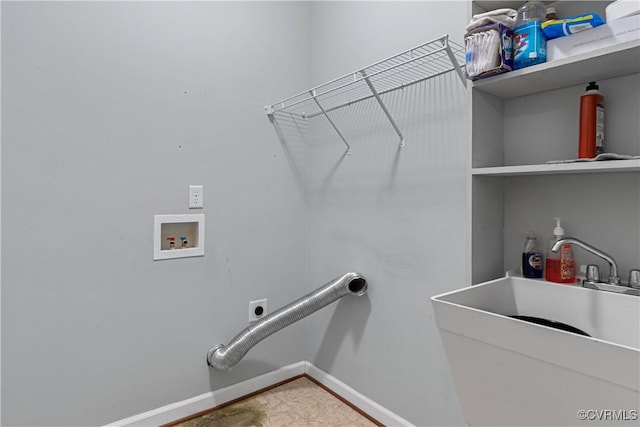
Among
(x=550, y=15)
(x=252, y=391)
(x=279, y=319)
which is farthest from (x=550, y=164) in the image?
(x=252, y=391)

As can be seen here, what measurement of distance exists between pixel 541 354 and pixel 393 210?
3.28ft

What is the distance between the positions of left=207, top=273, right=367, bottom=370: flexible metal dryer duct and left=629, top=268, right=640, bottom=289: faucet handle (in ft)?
3.58

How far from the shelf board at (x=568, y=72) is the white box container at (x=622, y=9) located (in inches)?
2.9

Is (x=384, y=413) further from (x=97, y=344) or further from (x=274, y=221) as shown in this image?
(x=97, y=344)

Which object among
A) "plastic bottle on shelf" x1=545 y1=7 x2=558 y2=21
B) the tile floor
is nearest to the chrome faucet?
"plastic bottle on shelf" x1=545 y1=7 x2=558 y2=21

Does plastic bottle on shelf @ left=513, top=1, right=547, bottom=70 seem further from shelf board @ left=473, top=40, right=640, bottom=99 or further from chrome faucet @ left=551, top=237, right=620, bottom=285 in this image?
chrome faucet @ left=551, top=237, right=620, bottom=285

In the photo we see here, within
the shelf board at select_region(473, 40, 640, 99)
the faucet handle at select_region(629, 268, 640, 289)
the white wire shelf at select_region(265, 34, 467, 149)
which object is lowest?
the faucet handle at select_region(629, 268, 640, 289)

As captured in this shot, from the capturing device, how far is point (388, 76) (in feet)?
5.58

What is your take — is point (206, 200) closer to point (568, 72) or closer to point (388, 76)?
point (388, 76)

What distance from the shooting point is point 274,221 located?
210 centimetres

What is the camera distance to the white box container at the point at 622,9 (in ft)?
2.59

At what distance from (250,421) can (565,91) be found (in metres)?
1.94

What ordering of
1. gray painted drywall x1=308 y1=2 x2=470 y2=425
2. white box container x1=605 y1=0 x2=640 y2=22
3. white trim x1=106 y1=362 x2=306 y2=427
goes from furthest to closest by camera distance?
1. white trim x1=106 y1=362 x2=306 y2=427
2. gray painted drywall x1=308 y1=2 x2=470 y2=425
3. white box container x1=605 y1=0 x2=640 y2=22

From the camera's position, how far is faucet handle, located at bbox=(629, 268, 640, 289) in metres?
0.93
